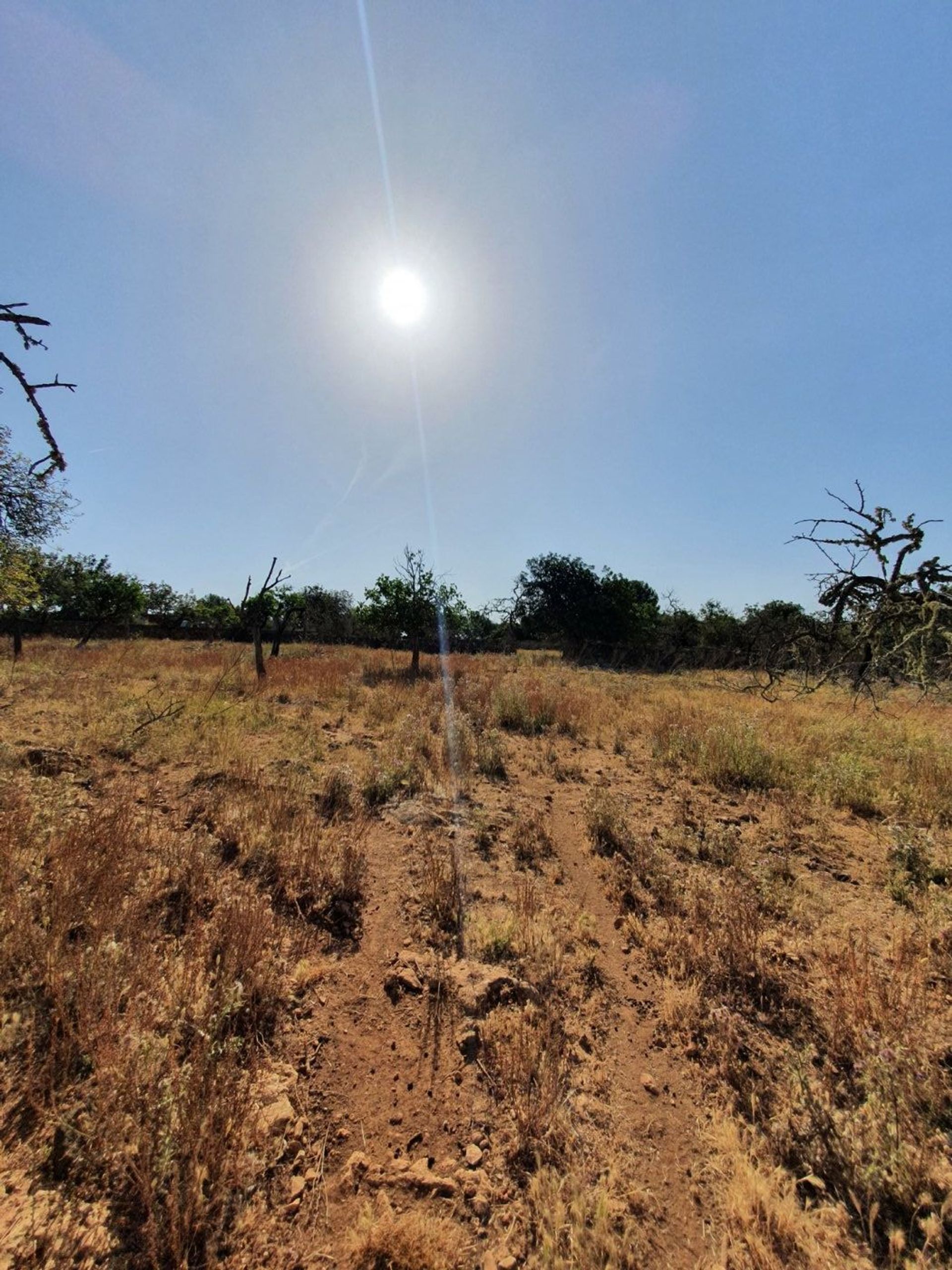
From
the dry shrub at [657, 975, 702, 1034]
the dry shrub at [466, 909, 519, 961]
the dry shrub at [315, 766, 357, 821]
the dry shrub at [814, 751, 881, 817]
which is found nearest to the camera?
the dry shrub at [657, 975, 702, 1034]

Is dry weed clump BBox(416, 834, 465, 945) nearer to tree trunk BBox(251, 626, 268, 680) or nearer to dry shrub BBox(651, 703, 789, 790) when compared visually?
dry shrub BBox(651, 703, 789, 790)

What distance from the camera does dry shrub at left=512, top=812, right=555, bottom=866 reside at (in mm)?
5254

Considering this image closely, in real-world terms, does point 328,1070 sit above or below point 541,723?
below

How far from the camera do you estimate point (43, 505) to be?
8.30 metres

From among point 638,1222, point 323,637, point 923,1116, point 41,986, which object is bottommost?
point 638,1222

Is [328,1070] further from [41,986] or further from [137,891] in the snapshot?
[137,891]

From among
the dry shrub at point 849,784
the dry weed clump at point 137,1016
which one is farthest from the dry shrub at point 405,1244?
the dry shrub at point 849,784

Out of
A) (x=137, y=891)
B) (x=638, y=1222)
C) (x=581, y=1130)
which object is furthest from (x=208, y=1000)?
(x=638, y=1222)

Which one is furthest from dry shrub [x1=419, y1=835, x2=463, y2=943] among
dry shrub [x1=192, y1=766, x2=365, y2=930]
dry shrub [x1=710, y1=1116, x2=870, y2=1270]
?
dry shrub [x1=710, y1=1116, x2=870, y2=1270]

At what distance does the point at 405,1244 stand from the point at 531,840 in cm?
371

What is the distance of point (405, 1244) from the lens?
186 cm

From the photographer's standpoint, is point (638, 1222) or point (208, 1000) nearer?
point (638, 1222)

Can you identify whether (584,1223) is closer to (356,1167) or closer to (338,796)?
(356,1167)

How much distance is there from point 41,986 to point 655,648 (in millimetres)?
35397
